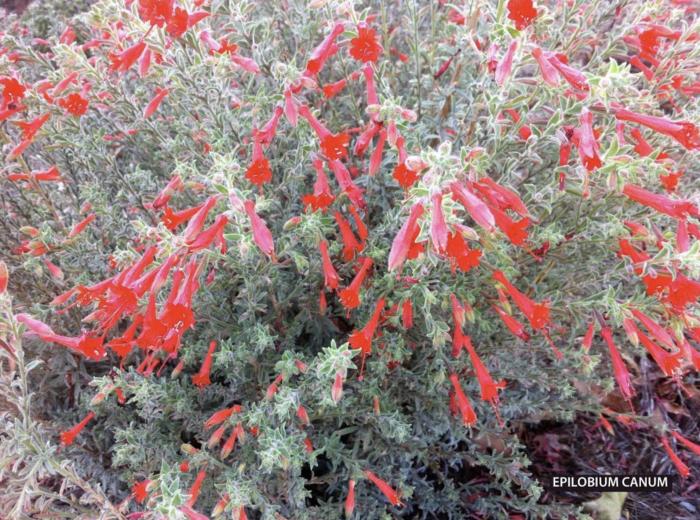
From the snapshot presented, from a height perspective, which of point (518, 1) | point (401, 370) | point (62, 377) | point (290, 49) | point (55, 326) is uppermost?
point (518, 1)

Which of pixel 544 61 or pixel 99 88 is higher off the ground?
pixel 544 61

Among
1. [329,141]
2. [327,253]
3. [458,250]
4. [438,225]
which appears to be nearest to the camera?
[438,225]

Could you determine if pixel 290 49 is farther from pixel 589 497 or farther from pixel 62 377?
pixel 589 497

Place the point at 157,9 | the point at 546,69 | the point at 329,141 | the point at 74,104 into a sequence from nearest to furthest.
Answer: the point at 546,69 < the point at 157,9 < the point at 329,141 < the point at 74,104

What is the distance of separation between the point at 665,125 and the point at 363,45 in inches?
45.0

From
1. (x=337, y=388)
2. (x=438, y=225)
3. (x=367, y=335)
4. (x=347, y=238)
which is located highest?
(x=438, y=225)

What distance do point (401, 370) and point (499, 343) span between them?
54cm

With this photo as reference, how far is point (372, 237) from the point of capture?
2557mm

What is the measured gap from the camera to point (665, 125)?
6.78ft

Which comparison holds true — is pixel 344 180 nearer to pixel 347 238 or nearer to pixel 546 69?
pixel 347 238

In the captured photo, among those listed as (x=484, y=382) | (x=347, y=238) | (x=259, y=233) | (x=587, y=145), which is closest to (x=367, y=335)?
(x=347, y=238)

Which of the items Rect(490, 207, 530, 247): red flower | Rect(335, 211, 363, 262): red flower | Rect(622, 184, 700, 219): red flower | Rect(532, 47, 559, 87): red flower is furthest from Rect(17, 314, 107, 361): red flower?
Rect(622, 184, 700, 219): red flower

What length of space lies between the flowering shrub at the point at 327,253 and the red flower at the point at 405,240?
0.01m

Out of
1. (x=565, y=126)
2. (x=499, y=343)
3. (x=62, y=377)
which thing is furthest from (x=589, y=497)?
(x=62, y=377)
